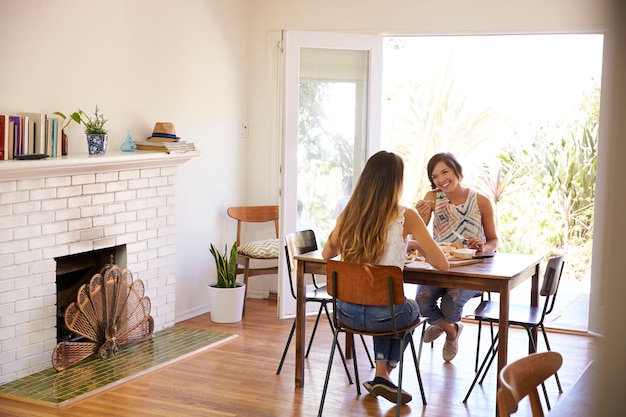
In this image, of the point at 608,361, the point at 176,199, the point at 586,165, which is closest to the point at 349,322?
the point at 176,199

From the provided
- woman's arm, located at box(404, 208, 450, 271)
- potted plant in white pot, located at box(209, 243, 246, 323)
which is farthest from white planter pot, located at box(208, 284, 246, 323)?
woman's arm, located at box(404, 208, 450, 271)

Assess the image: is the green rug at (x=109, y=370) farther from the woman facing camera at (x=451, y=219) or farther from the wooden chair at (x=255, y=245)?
the woman facing camera at (x=451, y=219)

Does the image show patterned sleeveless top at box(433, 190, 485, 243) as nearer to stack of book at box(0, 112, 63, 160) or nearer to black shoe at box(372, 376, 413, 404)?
black shoe at box(372, 376, 413, 404)

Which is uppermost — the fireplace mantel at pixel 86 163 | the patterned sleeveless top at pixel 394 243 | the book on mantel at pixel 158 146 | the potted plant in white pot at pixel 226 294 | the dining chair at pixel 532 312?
the book on mantel at pixel 158 146

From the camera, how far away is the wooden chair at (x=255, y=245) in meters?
5.63

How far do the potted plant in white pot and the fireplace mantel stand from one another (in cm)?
82

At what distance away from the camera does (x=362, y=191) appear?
3.45 meters

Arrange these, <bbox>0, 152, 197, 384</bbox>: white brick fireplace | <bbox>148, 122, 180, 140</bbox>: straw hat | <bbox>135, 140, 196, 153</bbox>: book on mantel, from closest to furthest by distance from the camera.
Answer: <bbox>0, 152, 197, 384</bbox>: white brick fireplace < <bbox>135, 140, 196, 153</bbox>: book on mantel < <bbox>148, 122, 180, 140</bbox>: straw hat

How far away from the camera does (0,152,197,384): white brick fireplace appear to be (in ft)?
12.7

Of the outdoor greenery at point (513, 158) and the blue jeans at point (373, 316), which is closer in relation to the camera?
the blue jeans at point (373, 316)

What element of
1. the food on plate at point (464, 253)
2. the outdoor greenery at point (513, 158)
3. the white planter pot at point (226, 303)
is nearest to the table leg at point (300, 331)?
the food on plate at point (464, 253)

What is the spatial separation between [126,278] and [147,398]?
3.13 ft

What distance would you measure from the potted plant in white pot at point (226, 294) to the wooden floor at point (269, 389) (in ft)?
1.34

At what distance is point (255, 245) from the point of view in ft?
18.6
